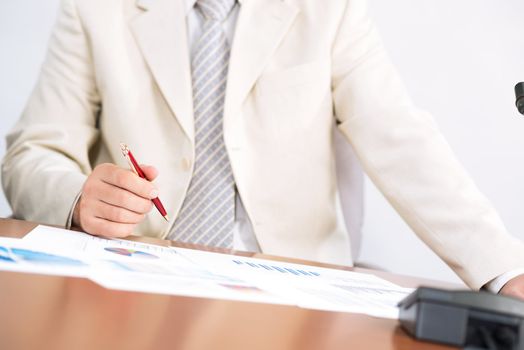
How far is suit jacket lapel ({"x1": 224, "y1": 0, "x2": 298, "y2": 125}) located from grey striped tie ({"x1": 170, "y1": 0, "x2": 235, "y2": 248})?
0.03 meters

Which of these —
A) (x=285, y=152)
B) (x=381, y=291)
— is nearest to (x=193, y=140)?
(x=285, y=152)

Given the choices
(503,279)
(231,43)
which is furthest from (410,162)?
(231,43)

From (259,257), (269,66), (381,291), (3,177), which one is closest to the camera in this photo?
(381,291)

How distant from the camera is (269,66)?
4.38 feet

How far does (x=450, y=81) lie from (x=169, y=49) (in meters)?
0.88

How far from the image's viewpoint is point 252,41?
1310 mm

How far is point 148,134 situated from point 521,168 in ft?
3.58

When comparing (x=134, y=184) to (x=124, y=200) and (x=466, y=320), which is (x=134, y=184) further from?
(x=466, y=320)

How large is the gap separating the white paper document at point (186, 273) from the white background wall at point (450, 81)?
40.8 inches

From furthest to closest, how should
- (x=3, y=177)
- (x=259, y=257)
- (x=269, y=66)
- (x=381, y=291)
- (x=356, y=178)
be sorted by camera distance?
(x=356, y=178) → (x=269, y=66) → (x=3, y=177) → (x=259, y=257) → (x=381, y=291)

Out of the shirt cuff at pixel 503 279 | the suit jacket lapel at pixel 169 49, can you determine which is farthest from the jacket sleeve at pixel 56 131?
the shirt cuff at pixel 503 279

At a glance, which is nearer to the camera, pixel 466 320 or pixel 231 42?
pixel 466 320

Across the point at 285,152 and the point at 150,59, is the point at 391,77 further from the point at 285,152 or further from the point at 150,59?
the point at 150,59

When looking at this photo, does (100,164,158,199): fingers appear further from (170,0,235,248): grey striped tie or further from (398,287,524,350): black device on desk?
(398,287,524,350): black device on desk
